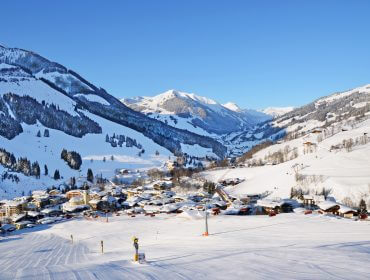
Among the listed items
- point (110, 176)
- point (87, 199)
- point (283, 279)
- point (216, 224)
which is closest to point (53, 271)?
point (283, 279)

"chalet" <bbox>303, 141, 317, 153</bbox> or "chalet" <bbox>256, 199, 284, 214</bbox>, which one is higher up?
"chalet" <bbox>303, 141, 317, 153</bbox>

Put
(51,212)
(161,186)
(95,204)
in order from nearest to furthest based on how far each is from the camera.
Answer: (51,212), (95,204), (161,186)

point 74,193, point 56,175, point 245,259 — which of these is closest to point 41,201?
point 74,193

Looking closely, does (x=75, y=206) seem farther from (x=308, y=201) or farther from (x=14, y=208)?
(x=308, y=201)

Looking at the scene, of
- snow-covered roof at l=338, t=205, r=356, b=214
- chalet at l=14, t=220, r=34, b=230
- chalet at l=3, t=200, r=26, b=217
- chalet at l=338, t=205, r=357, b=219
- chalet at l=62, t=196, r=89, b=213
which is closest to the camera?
chalet at l=338, t=205, r=357, b=219

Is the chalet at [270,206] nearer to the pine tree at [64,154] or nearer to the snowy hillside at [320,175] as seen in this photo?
the snowy hillside at [320,175]

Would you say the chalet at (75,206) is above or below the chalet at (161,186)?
below

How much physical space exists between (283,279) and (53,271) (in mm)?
9283

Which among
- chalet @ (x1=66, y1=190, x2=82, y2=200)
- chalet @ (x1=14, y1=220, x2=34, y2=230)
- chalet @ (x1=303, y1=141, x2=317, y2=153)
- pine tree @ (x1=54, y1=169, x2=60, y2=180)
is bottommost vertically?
chalet @ (x1=14, y1=220, x2=34, y2=230)

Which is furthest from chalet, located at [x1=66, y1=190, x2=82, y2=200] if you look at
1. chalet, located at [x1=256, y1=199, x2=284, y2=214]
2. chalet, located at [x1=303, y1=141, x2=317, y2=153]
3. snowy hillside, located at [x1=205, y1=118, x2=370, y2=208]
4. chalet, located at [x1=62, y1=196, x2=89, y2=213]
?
chalet, located at [x1=303, y1=141, x2=317, y2=153]

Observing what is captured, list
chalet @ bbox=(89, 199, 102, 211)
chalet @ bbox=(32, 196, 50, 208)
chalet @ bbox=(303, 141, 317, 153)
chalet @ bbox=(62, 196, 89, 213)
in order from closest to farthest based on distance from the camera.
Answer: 1. chalet @ bbox=(62, 196, 89, 213)
2. chalet @ bbox=(89, 199, 102, 211)
3. chalet @ bbox=(32, 196, 50, 208)
4. chalet @ bbox=(303, 141, 317, 153)

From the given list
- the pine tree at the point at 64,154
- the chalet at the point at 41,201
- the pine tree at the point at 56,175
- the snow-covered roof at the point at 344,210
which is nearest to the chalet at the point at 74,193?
the chalet at the point at 41,201

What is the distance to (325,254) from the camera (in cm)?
1717

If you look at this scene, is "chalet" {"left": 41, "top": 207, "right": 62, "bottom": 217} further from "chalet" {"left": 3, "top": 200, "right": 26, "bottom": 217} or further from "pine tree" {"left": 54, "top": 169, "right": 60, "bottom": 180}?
"pine tree" {"left": 54, "top": 169, "right": 60, "bottom": 180}
